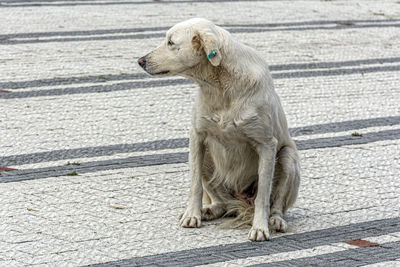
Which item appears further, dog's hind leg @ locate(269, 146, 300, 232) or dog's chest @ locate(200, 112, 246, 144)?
dog's hind leg @ locate(269, 146, 300, 232)

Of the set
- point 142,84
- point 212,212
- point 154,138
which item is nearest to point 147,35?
point 142,84

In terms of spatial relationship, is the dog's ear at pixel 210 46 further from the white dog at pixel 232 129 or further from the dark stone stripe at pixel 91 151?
the dark stone stripe at pixel 91 151

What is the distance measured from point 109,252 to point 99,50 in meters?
5.52

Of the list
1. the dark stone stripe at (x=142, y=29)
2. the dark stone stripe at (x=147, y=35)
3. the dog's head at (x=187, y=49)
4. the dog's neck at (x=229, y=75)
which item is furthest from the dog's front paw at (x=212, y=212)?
the dark stone stripe at (x=142, y=29)

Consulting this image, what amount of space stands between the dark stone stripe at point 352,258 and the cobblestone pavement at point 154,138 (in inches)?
0.4

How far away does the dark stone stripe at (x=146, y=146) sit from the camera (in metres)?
5.97

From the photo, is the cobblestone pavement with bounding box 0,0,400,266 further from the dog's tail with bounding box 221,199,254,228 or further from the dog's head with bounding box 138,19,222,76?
the dog's head with bounding box 138,19,222,76

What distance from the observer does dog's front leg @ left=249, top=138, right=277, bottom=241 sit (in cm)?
450

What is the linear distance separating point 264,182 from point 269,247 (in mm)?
417

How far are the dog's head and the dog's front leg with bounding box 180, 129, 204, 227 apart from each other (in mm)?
494

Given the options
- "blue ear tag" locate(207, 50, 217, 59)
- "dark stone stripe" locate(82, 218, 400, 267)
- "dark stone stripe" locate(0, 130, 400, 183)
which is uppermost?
"blue ear tag" locate(207, 50, 217, 59)

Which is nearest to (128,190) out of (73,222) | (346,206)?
(73,222)

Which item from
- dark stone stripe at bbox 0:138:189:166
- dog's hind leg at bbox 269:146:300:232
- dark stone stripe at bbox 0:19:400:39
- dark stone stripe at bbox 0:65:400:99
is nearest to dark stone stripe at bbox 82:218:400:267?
dog's hind leg at bbox 269:146:300:232

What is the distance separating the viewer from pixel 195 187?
4.69 metres
